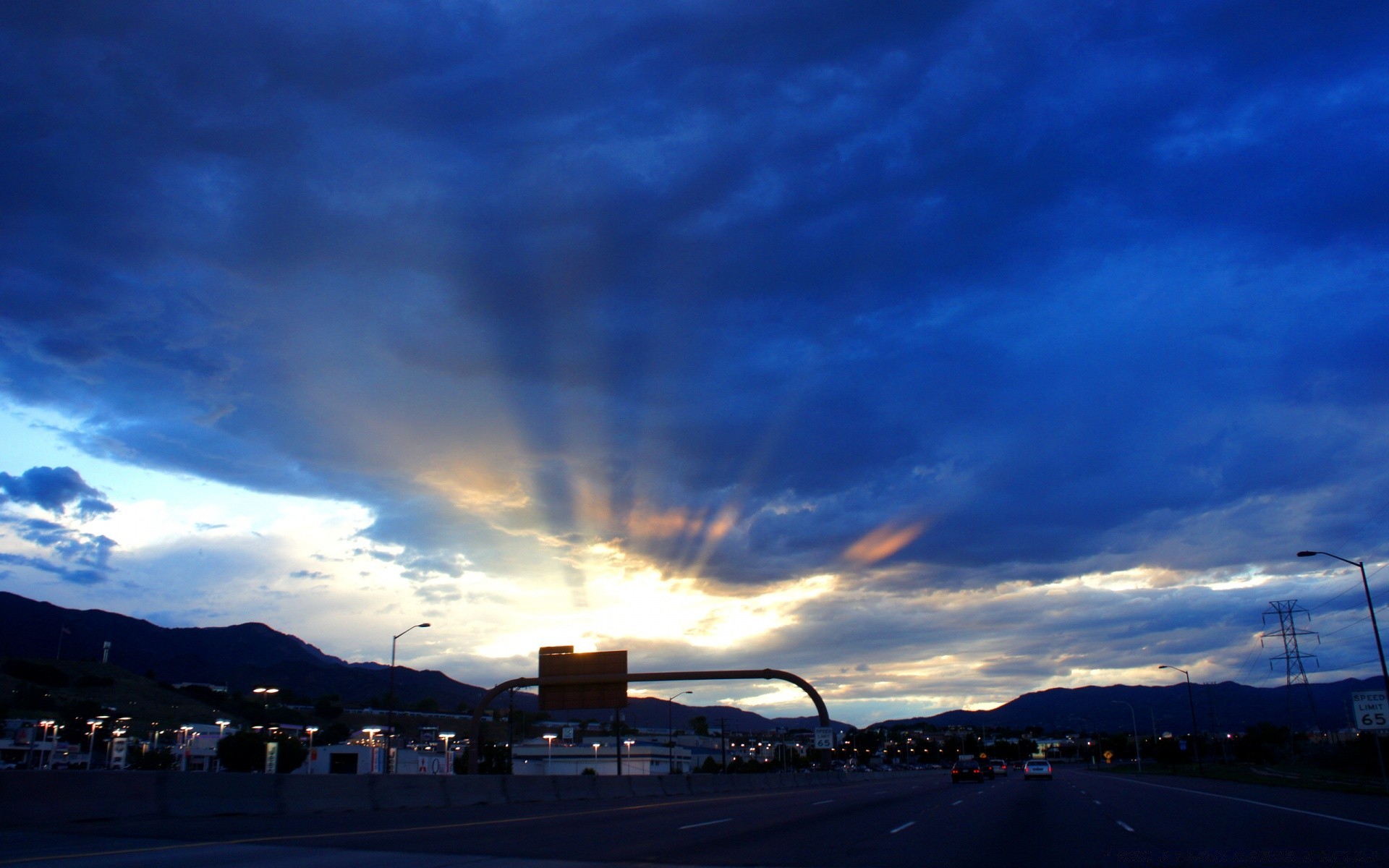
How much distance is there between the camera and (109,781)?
64.9 ft

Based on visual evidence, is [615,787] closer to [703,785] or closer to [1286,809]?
[703,785]

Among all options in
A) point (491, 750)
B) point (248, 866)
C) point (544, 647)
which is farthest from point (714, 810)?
point (491, 750)

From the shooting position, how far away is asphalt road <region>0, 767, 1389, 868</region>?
14070 millimetres

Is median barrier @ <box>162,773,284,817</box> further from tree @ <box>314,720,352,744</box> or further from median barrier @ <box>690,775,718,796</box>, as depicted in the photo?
tree @ <box>314,720,352,744</box>

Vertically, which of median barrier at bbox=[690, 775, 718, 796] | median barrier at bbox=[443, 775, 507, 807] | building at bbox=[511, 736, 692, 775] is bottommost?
building at bbox=[511, 736, 692, 775]

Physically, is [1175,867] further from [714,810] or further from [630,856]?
[714,810]

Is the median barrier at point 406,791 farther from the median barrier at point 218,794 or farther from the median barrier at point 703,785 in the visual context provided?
the median barrier at point 703,785

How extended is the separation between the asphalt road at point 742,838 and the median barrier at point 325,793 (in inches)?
29.4

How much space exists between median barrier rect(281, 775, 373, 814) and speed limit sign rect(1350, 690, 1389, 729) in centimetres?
3774

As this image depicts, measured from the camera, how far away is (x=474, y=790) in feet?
99.7

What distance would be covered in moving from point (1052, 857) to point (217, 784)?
1796cm

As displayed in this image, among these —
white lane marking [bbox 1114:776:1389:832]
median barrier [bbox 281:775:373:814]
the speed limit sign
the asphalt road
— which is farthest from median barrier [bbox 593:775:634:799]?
the speed limit sign

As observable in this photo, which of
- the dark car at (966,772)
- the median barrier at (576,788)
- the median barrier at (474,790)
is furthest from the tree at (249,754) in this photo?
the median barrier at (474,790)

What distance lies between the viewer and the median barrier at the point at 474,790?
2912cm
